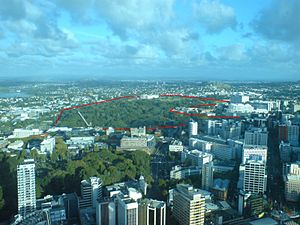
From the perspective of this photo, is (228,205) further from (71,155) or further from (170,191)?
(71,155)

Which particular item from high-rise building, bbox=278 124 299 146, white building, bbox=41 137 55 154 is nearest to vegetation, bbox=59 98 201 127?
white building, bbox=41 137 55 154

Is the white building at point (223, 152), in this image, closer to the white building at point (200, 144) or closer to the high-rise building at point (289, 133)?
the white building at point (200, 144)

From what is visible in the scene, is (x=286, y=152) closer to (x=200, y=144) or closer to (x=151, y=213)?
(x=200, y=144)

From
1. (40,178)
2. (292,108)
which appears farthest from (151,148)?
(292,108)

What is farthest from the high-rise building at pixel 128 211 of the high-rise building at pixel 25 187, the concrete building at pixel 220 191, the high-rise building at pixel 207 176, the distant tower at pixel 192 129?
the distant tower at pixel 192 129

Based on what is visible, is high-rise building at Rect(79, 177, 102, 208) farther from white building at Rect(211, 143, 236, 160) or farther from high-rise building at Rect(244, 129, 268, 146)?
high-rise building at Rect(244, 129, 268, 146)

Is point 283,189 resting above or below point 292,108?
below
